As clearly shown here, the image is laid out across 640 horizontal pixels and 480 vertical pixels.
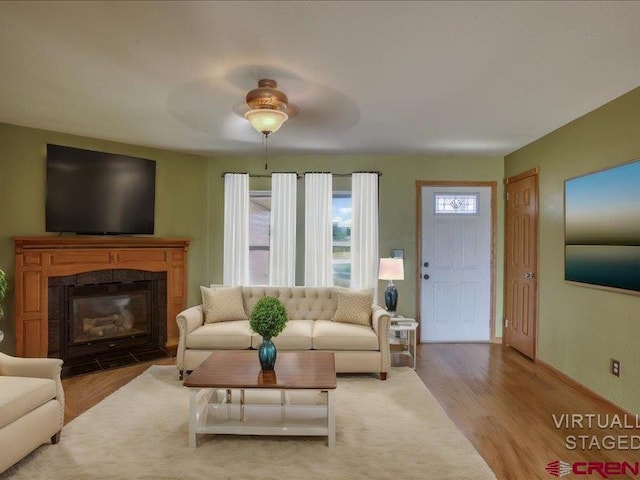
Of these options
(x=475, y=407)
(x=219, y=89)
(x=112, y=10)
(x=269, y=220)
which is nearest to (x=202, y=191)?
(x=269, y=220)

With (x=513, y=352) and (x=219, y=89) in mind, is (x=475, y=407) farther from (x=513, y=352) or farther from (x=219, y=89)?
(x=219, y=89)

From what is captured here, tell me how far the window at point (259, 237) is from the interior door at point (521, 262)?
3308 mm

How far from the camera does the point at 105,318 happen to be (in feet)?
14.8

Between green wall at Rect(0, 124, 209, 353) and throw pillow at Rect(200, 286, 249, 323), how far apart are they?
3.58 ft

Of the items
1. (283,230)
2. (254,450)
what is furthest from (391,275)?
(254,450)

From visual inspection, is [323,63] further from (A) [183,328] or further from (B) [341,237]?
(B) [341,237]

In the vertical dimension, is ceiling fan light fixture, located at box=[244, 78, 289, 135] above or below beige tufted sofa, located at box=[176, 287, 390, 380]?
above

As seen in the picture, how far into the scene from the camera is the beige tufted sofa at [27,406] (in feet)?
7.11

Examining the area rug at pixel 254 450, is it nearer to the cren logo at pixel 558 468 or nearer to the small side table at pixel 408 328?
the cren logo at pixel 558 468

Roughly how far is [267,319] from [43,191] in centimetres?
307

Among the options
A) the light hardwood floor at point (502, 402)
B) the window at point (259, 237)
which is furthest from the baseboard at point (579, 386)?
the window at point (259, 237)

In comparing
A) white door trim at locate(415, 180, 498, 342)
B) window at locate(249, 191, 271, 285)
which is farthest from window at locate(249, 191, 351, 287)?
white door trim at locate(415, 180, 498, 342)

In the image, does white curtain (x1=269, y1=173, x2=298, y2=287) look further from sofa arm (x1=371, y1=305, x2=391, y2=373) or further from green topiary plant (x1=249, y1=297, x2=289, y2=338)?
green topiary plant (x1=249, y1=297, x2=289, y2=338)

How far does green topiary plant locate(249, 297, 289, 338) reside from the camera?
110 inches
